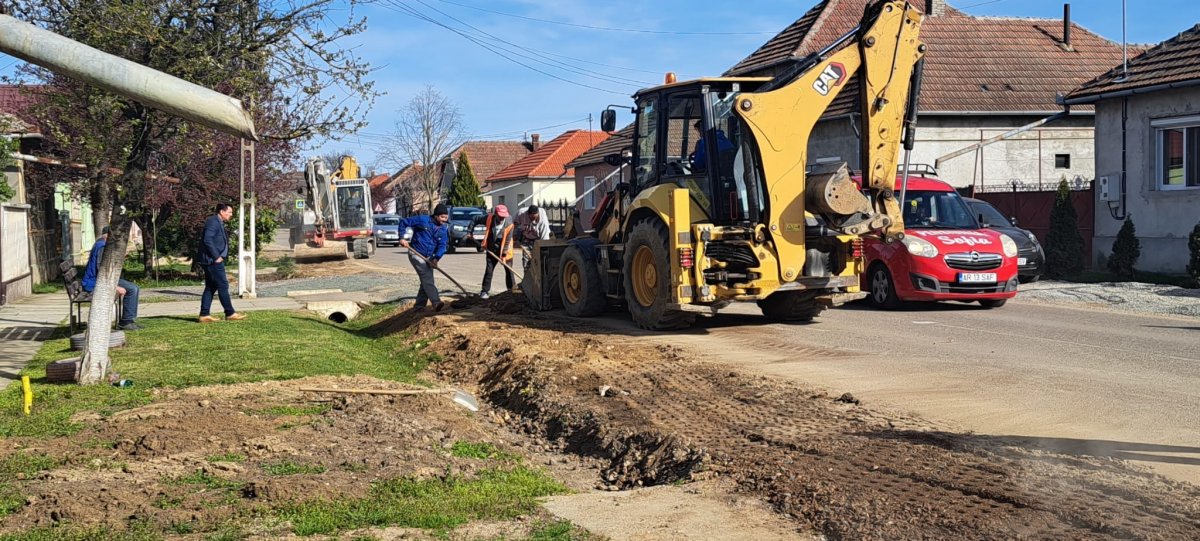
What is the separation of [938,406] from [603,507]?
3279 mm

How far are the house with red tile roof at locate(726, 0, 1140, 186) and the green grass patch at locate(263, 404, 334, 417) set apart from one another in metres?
22.5

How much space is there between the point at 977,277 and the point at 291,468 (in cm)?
1121

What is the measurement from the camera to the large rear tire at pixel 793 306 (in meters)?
13.7

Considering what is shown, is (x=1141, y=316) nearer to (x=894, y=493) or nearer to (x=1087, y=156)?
(x=894, y=493)

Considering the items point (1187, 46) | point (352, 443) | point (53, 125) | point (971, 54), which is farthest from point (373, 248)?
point (352, 443)

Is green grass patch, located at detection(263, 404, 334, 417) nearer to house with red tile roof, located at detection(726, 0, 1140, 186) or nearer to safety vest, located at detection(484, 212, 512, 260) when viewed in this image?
safety vest, located at detection(484, 212, 512, 260)

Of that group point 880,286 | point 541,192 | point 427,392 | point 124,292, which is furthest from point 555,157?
point 427,392

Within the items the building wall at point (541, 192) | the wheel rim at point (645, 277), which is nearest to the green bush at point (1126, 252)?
the wheel rim at point (645, 277)

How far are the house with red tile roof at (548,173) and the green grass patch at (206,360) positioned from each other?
5141cm

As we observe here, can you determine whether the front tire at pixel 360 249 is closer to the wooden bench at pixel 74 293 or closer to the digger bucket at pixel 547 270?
the digger bucket at pixel 547 270

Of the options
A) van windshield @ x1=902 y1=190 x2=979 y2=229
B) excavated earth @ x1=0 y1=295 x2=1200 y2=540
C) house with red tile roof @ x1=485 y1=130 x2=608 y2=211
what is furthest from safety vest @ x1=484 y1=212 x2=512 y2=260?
house with red tile roof @ x1=485 y1=130 x2=608 y2=211

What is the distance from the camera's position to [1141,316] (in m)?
15.2

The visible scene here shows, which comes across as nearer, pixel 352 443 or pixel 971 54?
pixel 352 443

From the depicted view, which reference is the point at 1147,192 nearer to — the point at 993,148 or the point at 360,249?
the point at 993,148
